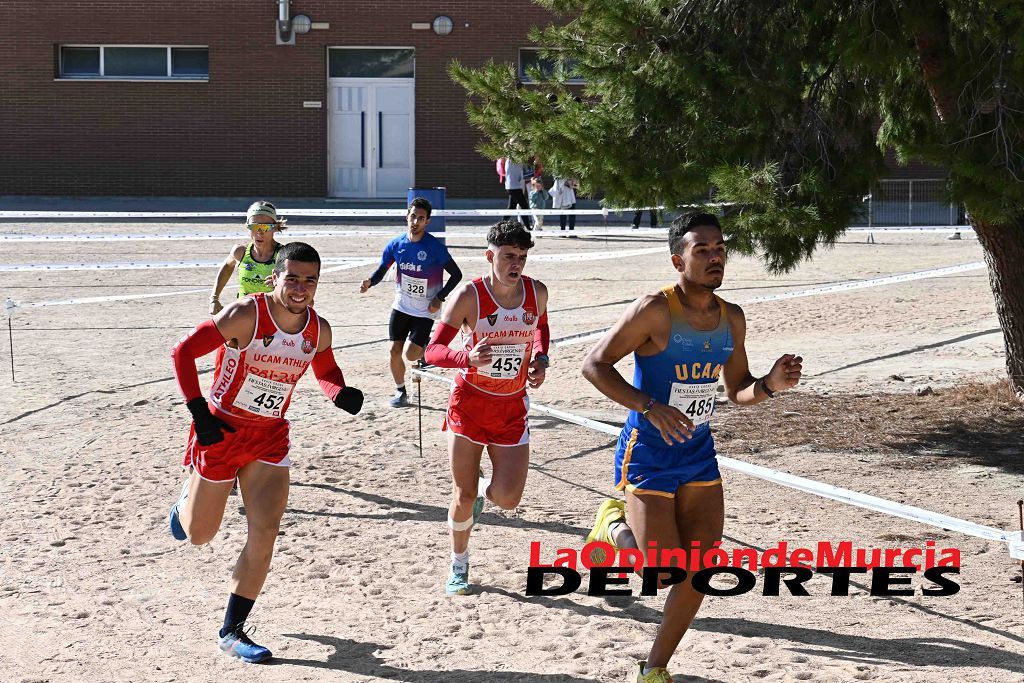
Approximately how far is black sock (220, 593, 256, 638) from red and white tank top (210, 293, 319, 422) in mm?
814

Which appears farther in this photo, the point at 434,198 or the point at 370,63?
the point at 370,63

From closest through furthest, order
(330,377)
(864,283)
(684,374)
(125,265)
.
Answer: (684,374), (330,377), (864,283), (125,265)

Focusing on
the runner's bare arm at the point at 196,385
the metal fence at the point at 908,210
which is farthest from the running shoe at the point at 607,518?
the metal fence at the point at 908,210

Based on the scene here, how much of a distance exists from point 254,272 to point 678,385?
4.75 meters

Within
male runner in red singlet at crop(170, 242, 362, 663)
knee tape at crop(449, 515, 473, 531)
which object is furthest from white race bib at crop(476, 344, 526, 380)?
male runner in red singlet at crop(170, 242, 362, 663)

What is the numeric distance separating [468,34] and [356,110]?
3.48 metres

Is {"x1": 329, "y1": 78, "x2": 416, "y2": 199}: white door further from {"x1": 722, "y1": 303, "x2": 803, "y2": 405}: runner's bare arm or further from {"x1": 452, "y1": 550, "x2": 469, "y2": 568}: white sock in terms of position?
{"x1": 722, "y1": 303, "x2": 803, "y2": 405}: runner's bare arm

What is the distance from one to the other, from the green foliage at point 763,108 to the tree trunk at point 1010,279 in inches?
53.7

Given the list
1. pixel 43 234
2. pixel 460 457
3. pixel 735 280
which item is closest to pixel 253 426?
pixel 460 457

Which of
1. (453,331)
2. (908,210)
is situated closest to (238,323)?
(453,331)

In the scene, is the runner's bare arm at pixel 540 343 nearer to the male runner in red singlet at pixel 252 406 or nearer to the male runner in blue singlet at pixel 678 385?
the male runner in red singlet at pixel 252 406

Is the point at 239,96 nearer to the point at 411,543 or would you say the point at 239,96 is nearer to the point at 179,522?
the point at 411,543

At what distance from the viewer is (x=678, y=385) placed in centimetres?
523

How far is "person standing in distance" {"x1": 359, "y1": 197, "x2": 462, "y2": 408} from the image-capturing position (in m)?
10.7
